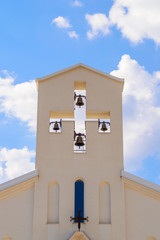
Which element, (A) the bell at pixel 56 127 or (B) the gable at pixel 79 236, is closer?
(B) the gable at pixel 79 236

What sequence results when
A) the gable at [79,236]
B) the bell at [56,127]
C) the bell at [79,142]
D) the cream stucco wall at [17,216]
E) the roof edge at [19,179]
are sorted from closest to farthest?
1. the gable at [79,236]
2. the cream stucco wall at [17,216]
3. the roof edge at [19,179]
4. the bell at [79,142]
5. the bell at [56,127]

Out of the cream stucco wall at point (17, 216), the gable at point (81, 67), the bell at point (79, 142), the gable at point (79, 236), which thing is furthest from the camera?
the gable at point (81, 67)

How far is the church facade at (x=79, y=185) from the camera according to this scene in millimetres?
14938

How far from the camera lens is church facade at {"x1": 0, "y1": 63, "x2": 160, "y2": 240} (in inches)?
588

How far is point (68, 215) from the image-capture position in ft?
49.6

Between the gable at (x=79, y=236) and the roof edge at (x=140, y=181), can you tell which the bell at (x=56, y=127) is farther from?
the gable at (x=79, y=236)

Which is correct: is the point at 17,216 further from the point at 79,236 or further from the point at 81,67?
the point at 81,67

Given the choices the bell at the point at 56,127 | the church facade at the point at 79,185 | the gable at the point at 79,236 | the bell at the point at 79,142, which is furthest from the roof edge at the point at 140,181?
the bell at the point at 56,127

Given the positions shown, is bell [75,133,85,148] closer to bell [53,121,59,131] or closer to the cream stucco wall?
bell [53,121,59,131]

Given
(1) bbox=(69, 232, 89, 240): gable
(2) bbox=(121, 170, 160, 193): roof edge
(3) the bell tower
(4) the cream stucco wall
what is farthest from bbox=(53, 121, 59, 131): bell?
(1) bbox=(69, 232, 89, 240): gable

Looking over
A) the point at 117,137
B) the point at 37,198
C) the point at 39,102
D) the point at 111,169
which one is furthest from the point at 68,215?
the point at 39,102

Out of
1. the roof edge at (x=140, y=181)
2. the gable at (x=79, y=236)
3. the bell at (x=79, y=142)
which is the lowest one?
the gable at (x=79, y=236)

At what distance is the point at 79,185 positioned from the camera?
51.3 ft

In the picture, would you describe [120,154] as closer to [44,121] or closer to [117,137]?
[117,137]
